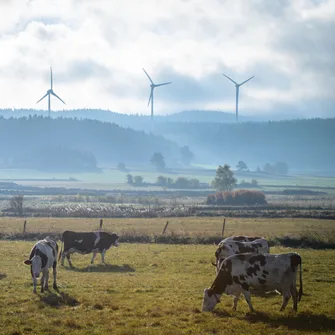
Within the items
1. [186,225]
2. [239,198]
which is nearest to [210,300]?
[186,225]

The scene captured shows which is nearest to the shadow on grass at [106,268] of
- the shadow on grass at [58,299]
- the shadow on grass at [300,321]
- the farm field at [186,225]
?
the shadow on grass at [58,299]

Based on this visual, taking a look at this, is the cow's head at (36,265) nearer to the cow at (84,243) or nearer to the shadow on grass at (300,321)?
the shadow on grass at (300,321)

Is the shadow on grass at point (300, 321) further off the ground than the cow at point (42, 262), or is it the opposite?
the cow at point (42, 262)

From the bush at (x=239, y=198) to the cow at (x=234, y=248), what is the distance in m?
71.4

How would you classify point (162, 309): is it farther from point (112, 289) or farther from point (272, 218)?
point (272, 218)

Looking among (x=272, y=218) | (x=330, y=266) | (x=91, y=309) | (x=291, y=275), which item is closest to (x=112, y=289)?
(x=91, y=309)

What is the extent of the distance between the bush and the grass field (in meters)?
68.2

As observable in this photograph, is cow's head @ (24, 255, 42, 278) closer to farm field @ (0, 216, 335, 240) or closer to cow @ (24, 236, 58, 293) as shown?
cow @ (24, 236, 58, 293)

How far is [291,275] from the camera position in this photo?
55.1 feet

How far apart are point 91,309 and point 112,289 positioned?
10.7ft

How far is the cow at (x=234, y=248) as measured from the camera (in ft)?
71.9

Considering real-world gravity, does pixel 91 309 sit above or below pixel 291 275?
below

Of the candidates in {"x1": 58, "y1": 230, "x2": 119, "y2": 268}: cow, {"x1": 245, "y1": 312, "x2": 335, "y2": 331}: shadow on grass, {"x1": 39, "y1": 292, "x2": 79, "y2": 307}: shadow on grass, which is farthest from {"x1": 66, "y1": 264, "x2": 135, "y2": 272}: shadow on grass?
{"x1": 245, "y1": 312, "x2": 335, "y2": 331}: shadow on grass

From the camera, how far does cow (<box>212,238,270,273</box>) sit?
21922mm
